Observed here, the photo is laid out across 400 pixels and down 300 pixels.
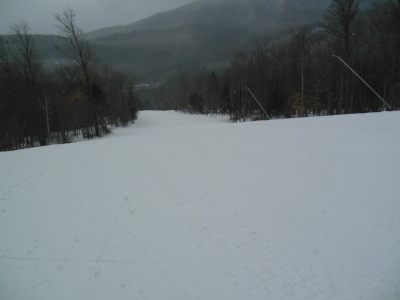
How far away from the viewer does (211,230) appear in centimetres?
372

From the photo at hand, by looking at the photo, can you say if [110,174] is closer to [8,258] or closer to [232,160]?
[8,258]

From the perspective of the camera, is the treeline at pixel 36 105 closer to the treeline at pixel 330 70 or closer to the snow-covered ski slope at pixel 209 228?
the snow-covered ski slope at pixel 209 228

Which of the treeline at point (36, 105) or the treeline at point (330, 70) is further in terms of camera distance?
the treeline at point (330, 70)

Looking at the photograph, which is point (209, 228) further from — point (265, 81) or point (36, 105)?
point (265, 81)

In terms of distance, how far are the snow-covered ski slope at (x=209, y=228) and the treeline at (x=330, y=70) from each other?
18.1 m

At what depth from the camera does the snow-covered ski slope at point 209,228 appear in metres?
2.72

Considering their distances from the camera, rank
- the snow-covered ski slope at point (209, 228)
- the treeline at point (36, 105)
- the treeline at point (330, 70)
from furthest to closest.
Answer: the treeline at point (330, 70) < the treeline at point (36, 105) < the snow-covered ski slope at point (209, 228)

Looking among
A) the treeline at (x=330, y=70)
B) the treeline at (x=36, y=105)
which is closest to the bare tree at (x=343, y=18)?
the treeline at (x=330, y=70)

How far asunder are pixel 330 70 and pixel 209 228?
34.7 meters

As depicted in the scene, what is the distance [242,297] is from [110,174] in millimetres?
5456

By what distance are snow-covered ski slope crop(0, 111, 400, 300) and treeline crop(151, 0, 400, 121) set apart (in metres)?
18.1

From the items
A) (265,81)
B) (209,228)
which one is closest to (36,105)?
(209,228)

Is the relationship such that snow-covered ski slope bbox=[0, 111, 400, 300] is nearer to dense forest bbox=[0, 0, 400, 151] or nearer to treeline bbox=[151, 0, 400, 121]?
dense forest bbox=[0, 0, 400, 151]

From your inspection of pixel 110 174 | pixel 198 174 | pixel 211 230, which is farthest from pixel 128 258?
pixel 110 174
